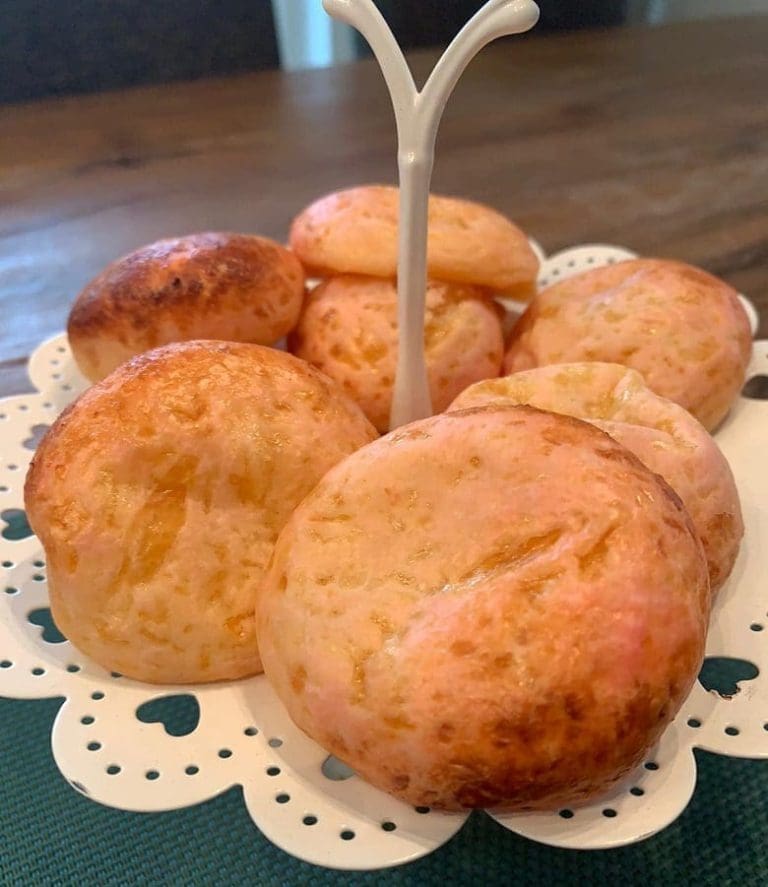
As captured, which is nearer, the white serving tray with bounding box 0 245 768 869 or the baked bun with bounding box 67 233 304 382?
the white serving tray with bounding box 0 245 768 869

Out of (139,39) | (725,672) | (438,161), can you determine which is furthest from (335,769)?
(139,39)

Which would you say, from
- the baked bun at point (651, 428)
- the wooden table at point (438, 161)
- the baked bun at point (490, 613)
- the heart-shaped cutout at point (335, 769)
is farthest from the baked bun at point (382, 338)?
the wooden table at point (438, 161)

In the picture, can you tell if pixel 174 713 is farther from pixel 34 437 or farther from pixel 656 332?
pixel 656 332

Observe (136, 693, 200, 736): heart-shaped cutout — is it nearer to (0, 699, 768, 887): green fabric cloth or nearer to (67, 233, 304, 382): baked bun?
(0, 699, 768, 887): green fabric cloth

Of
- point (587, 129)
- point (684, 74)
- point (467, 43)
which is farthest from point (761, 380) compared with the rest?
point (684, 74)

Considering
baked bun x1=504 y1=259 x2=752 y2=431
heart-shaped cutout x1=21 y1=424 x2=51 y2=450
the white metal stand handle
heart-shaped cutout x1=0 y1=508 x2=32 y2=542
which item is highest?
the white metal stand handle

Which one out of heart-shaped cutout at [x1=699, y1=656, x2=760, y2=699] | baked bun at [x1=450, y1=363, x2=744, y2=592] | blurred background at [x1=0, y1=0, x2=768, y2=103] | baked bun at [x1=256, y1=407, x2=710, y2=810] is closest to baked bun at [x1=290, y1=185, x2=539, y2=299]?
baked bun at [x1=450, y1=363, x2=744, y2=592]

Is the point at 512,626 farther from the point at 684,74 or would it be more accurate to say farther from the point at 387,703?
the point at 684,74
